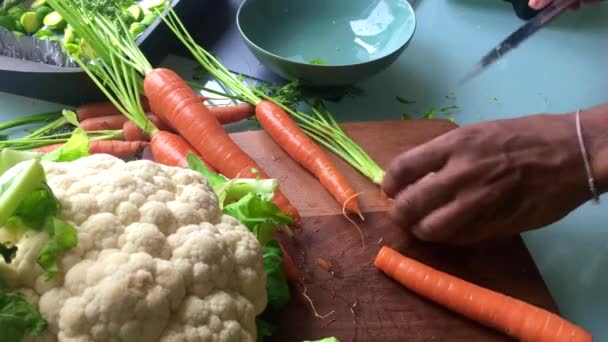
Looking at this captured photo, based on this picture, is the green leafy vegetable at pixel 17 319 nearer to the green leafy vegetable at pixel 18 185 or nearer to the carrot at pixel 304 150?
the green leafy vegetable at pixel 18 185

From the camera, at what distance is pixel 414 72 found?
1239 millimetres

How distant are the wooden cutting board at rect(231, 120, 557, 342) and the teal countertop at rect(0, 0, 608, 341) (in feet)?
0.37

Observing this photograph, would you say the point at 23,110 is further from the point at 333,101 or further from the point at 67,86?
the point at 333,101

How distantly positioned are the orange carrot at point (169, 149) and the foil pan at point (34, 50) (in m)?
0.29

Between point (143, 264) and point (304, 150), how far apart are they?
452 mm

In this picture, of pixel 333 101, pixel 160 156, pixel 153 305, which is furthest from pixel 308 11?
pixel 153 305

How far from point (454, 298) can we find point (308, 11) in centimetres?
85

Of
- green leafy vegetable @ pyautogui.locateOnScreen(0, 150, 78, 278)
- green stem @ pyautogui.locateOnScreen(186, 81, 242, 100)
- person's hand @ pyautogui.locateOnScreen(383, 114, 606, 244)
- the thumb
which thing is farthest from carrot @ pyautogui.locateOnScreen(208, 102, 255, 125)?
the thumb

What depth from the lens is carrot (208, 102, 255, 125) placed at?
3.45 feet

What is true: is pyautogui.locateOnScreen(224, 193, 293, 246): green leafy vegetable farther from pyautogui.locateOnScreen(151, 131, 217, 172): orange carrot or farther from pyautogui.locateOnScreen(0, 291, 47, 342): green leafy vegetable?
pyautogui.locateOnScreen(0, 291, 47, 342): green leafy vegetable

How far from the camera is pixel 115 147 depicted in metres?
0.98

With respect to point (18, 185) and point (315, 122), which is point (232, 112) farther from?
point (18, 185)

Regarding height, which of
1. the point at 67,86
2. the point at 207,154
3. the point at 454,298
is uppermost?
the point at 67,86

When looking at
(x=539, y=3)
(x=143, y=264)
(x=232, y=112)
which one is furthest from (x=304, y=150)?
(x=539, y=3)
